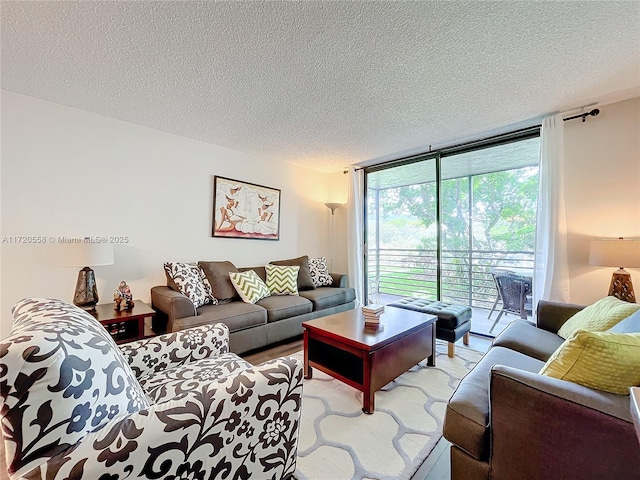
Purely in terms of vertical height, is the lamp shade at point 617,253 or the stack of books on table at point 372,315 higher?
the lamp shade at point 617,253

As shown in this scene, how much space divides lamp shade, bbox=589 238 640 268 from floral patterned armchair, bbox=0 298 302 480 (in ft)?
8.57

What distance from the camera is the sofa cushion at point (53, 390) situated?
26.9 inches

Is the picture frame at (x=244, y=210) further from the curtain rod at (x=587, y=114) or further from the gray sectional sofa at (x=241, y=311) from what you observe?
the curtain rod at (x=587, y=114)

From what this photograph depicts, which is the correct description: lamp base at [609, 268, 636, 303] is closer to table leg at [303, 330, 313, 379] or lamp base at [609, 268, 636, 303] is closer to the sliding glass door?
the sliding glass door

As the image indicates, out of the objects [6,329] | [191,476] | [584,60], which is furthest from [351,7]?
[6,329]

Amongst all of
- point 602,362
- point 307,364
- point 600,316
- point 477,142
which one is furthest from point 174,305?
point 477,142

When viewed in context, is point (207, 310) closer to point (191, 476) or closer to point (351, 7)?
point (191, 476)

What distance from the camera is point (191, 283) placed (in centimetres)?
269

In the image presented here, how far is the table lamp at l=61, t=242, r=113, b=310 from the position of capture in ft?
6.93

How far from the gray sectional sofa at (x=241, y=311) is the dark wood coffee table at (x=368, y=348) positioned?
0.69 m

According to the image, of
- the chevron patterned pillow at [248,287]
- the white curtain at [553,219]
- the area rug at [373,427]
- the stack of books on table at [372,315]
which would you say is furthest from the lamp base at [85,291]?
the white curtain at [553,219]

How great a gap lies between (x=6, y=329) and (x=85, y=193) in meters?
1.27

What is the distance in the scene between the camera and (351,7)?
4.74 ft

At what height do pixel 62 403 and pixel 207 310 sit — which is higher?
pixel 62 403
